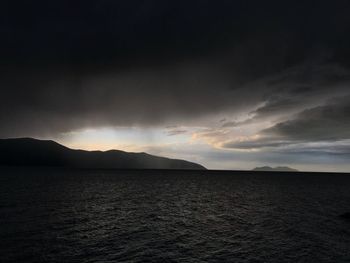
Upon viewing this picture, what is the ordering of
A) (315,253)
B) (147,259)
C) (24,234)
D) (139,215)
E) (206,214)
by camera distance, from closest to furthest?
(147,259) < (315,253) < (24,234) < (139,215) < (206,214)

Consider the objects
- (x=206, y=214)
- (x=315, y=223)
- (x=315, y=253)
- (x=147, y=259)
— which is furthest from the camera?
(x=206, y=214)

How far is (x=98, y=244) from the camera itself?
32.6m

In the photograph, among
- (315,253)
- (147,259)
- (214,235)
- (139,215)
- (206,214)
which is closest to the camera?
(147,259)

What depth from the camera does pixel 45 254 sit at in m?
28.2

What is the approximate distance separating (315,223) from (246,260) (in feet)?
90.9

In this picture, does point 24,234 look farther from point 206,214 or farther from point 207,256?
point 206,214

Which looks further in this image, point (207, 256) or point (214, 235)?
point (214, 235)

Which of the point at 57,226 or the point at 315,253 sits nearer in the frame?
the point at 315,253

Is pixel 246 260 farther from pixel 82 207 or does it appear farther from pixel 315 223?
pixel 82 207

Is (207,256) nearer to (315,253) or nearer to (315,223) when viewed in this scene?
(315,253)

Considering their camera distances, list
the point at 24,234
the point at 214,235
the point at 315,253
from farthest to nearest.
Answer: the point at 214,235 < the point at 24,234 < the point at 315,253

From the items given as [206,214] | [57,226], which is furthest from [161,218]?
[57,226]

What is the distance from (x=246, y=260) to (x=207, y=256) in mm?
4202

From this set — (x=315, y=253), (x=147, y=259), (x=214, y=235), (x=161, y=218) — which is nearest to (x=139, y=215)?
(x=161, y=218)
